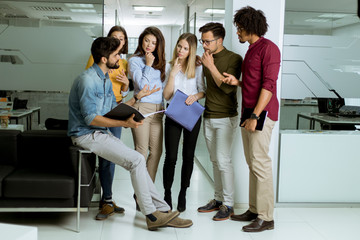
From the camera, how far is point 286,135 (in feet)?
14.0

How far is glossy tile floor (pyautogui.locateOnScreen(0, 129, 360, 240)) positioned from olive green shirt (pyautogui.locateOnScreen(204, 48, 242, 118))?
0.95 m

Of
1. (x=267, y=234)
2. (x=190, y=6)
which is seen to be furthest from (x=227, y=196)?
(x=190, y=6)

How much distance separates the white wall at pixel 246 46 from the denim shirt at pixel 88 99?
1.31 metres

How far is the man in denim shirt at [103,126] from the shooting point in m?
3.35

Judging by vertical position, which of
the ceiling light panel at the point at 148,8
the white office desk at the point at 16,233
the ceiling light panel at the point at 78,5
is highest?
the ceiling light panel at the point at 148,8

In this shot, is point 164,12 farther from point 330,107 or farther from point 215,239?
point 215,239

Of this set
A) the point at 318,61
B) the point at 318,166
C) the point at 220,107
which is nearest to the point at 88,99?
the point at 220,107

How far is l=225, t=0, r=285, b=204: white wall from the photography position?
4.06m

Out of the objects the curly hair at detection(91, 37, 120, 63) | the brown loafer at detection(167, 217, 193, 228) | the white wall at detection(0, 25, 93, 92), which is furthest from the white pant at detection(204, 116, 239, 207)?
the white wall at detection(0, 25, 93, 92)

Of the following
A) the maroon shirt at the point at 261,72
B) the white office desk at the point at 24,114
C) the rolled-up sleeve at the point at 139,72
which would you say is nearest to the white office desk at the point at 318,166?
the maroon shirt at the point at 261,72

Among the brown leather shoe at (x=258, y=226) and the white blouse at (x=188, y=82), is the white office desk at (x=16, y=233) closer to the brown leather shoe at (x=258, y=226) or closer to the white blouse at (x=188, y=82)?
the brown leather shoe at (x=258, y=226)

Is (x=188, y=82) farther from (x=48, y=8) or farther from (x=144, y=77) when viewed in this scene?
(x=48, y=8)

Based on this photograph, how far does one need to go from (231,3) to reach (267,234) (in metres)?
2.17

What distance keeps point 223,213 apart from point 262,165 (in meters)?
0.59
